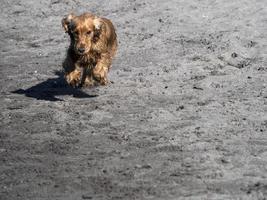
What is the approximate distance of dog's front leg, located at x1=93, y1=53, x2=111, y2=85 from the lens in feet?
31.3

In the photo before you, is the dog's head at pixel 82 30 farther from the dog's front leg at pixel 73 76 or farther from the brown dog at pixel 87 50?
the dog's front leg at pixel 73 76

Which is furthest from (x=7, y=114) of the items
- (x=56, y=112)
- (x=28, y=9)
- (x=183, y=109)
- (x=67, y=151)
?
(x=28, y=9)

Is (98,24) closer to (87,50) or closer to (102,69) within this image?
(87,50)

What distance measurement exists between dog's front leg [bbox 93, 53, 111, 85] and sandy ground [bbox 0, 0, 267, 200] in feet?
0.81

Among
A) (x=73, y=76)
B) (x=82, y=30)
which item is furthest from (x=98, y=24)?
(x=73, y=76)

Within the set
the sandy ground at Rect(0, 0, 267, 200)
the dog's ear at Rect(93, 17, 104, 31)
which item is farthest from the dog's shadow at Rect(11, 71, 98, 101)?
the dog's ear at Rect(93, 17, 104, 31)

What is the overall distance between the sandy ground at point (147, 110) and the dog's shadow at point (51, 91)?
0.02m

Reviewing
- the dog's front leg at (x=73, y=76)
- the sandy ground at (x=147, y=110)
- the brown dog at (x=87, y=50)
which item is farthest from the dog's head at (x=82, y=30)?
the sandy ground at (x=147, y=110)

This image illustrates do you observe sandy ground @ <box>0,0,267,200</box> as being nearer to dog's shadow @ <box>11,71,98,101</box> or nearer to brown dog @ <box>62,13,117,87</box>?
dog's shadow @ <box>11,71,98,101</box>

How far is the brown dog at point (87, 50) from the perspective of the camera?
9.07m

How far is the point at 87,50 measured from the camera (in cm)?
912

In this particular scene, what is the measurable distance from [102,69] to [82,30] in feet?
2.48

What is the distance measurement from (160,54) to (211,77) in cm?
147

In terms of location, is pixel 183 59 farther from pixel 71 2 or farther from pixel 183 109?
pixel 71 2
